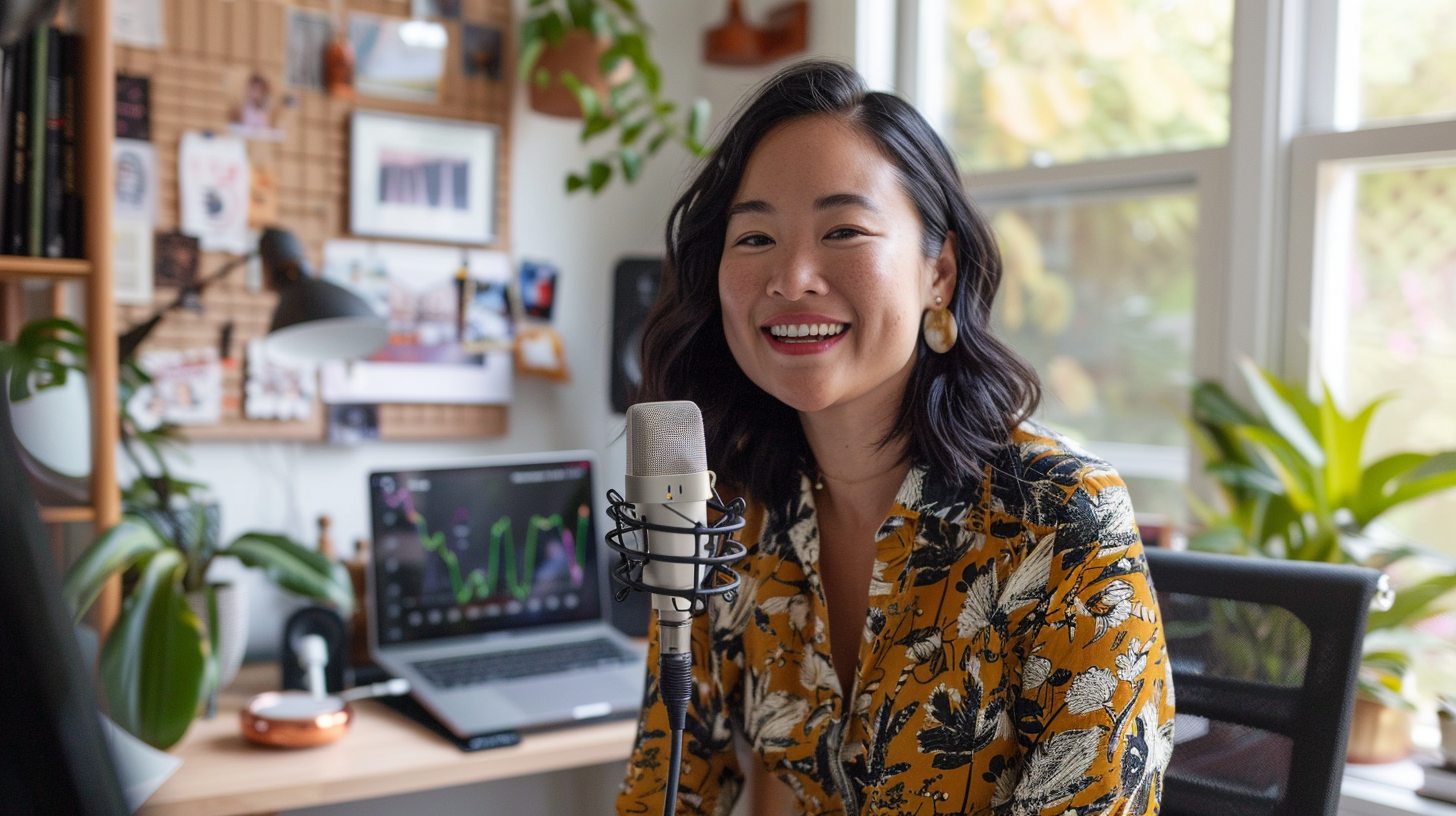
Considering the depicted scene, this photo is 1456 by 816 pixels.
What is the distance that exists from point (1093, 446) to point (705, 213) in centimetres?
120

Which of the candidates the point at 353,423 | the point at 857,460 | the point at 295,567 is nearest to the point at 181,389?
the point at 353,423

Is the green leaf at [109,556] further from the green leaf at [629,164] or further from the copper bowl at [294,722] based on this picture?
the green leaf at [629,164]

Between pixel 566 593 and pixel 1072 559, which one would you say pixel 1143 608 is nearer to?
pixel 1072 559

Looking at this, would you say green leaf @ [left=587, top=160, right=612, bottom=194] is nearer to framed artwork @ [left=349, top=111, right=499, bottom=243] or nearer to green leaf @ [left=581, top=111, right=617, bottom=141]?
green leaf @ [left=581, top=111, right=617, bottom=141]

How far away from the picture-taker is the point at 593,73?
7.13 ft

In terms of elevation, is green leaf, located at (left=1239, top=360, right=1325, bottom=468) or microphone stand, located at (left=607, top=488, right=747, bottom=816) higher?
green leaf, located at (left=1239, top=360, right=1325, bottom=468)

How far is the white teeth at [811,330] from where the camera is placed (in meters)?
1.01

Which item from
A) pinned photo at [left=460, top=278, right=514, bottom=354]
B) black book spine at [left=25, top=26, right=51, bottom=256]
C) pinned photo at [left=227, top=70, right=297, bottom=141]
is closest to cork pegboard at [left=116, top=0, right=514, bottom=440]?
pinned photo at [left=227, top=70, right=297, bottom=141]

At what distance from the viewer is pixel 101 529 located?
1.52 m

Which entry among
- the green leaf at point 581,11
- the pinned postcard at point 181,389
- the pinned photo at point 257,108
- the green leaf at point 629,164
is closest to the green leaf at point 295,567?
the pinned postcard at point 181,389

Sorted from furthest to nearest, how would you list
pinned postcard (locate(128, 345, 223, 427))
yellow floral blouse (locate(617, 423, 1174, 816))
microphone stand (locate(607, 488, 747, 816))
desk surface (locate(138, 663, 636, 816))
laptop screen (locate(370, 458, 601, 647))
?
pinned postcard (locate(128, 345, 223, 427))
laptop screen (locate(370, 458, 601, 647))
desk surface (locate(138, 663, 636, 816))
yellow floral blouse (locate(617, 423, 1174, 816))
microphone stand (locate(607, 488, 747, 816))

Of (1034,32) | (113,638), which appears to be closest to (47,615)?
(113,638)

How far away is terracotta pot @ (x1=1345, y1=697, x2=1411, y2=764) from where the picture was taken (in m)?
1.48

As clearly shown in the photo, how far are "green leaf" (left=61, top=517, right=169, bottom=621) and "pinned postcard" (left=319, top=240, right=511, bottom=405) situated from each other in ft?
2.06
